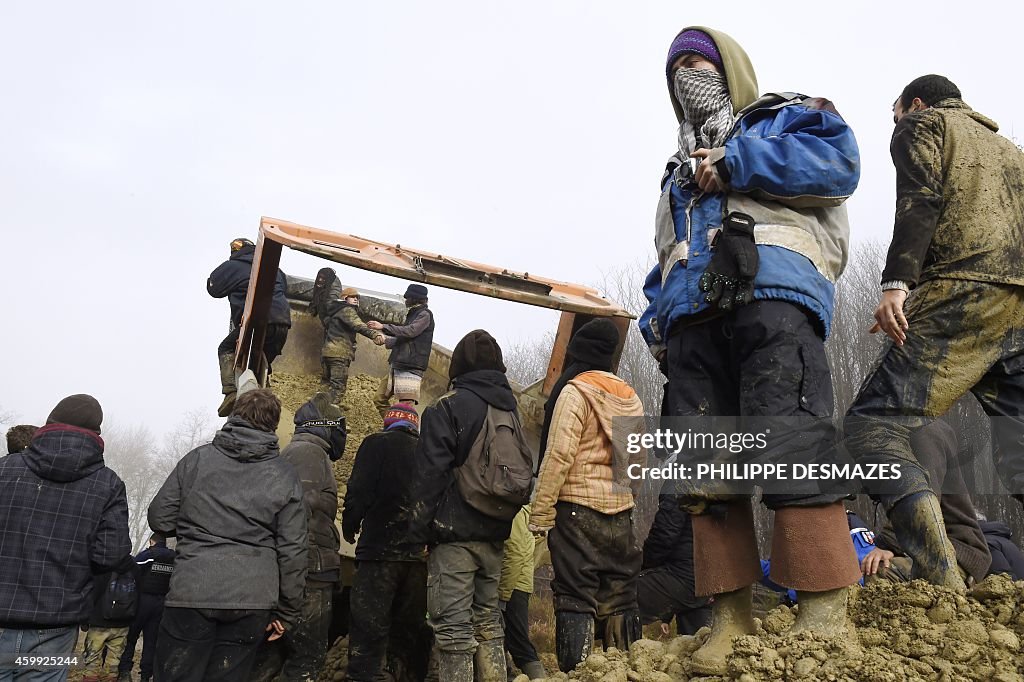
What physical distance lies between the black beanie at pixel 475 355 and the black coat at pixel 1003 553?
2878mm

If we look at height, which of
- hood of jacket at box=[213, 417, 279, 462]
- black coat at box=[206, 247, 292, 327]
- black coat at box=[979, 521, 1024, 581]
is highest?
black coat at box=[206, 247, 292, 327]

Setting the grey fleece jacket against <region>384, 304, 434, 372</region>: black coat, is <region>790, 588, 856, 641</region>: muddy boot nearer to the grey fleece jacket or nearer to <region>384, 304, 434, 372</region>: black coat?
the grey fleece jacket

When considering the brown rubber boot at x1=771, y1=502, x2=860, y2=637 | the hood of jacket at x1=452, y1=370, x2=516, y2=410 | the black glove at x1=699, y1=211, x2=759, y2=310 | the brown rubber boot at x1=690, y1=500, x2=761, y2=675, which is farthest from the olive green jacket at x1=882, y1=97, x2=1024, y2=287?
the hood of jacket at x1=452, y1=370, x2=516, y2=410

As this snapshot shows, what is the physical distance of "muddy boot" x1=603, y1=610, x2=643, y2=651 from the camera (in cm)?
384

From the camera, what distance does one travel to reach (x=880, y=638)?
2234 mm

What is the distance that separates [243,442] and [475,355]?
4.49ft

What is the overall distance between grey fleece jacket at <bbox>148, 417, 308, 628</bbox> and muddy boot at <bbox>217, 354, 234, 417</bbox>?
385cm

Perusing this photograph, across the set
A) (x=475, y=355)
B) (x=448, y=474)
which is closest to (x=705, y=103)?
(x=475, y=355)

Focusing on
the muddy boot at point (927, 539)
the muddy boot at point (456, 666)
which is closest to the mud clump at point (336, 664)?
the muddy boot at point (456, 666)

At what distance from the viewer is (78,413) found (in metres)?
3.95

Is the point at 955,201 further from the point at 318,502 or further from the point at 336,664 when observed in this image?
the point at 336,664

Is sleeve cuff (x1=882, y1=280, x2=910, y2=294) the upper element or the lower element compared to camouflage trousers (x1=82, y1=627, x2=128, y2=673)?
upper

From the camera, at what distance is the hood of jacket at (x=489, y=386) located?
4.15m

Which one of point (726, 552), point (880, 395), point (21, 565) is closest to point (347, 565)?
point (21, 565)
